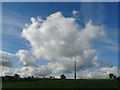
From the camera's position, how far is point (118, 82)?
54.7ft

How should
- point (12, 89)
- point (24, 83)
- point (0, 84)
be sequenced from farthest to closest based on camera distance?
1. point (24, 83)
2. point (12, 89)
3. point (0, 84)

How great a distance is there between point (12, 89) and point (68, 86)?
3.33 metres

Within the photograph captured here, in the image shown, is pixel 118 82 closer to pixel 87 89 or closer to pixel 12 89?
pixel 87 89

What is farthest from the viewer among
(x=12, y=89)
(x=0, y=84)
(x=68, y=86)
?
(x=68, y=86)

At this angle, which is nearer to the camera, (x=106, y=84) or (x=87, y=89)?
(x=87, y=89)

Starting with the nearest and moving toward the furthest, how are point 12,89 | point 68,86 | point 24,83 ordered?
point 12,89, point 68,86, point 24,83

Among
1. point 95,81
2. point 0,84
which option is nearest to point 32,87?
point 0,84

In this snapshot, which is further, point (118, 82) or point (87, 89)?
point (87, 89)

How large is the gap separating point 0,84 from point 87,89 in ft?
15.8

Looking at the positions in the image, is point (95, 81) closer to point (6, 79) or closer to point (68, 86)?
point (68, 86)

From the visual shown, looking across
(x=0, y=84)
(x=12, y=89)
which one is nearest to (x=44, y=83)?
(x=12, y=89)

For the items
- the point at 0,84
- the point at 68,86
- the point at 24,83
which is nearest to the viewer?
the point at 0,84

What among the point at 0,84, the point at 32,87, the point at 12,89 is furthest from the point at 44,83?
the point at 0,84

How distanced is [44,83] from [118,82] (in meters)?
4.98
